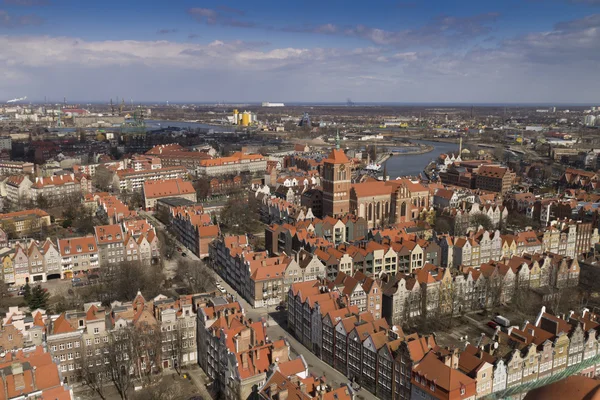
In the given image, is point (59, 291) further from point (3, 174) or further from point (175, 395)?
point (3, 174)

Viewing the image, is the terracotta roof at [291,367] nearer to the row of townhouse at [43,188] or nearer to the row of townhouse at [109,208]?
the row of townhouse at [109,208]

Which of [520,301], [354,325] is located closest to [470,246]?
[520,301]

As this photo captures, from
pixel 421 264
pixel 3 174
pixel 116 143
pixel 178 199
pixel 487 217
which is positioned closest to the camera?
pixel 421 264

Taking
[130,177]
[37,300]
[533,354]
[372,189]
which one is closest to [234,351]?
[533,354]

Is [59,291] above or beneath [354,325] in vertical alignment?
beneath

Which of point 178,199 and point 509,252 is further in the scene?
point 178,199

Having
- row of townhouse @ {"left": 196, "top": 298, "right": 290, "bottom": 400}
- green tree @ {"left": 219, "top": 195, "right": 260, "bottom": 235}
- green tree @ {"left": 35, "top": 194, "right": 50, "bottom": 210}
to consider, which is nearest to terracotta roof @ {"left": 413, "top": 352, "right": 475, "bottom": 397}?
row of townhouse @ {"left": 196, "top": 298, "right": 290, "bottom": 400}
